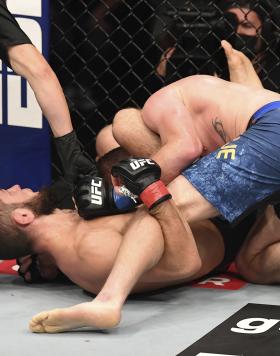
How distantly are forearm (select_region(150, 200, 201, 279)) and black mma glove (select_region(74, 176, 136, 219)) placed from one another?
156mm

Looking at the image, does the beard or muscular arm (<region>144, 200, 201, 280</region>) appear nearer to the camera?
muscular arm (<region>144, 200, 201, 280</region>)

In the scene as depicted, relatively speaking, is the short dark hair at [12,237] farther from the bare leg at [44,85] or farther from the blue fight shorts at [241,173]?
the bare leg at [44,85]

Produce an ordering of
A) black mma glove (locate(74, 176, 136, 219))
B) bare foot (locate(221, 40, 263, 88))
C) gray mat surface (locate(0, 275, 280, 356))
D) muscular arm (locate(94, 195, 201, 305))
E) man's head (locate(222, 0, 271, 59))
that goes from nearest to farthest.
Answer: gray mat surface (locate(0, 275, 280, 356)) → muscular arm (locate(94, 195, 201, 305)) → black mma glove (locate(74, 176, 136, 219)) → bare foot (locate(221, 40, 263, 88)) → man's head (locate(222, 0, 271, 59))

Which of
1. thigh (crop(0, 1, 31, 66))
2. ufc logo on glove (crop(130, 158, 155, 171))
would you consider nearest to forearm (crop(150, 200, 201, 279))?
ufc logo on glove (crop(130, 158, 155, 171))

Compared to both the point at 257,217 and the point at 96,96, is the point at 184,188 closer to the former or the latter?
the point at 257,217

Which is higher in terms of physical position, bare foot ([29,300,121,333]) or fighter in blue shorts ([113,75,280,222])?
fighter in blue shorts ([113,75,280,222])

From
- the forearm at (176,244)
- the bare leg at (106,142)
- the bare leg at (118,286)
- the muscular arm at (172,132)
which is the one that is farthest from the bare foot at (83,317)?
the bare leg at (106,142)

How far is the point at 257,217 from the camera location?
2.79 meters

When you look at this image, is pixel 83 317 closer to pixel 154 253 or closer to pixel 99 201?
pixel 154 253

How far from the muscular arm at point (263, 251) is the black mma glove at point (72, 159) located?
614 millimetres

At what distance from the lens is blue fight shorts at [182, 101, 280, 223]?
100 inches

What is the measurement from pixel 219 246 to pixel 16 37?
1061 millimetres

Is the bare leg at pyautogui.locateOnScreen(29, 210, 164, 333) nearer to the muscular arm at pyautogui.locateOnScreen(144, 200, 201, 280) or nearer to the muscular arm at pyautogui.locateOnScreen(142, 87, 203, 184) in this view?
the muscular arm at pyautogui.locateOnScreen(144, 200, 201, 280)

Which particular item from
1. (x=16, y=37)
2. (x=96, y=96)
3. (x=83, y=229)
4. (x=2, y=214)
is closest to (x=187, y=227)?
(x=83, y=229)
